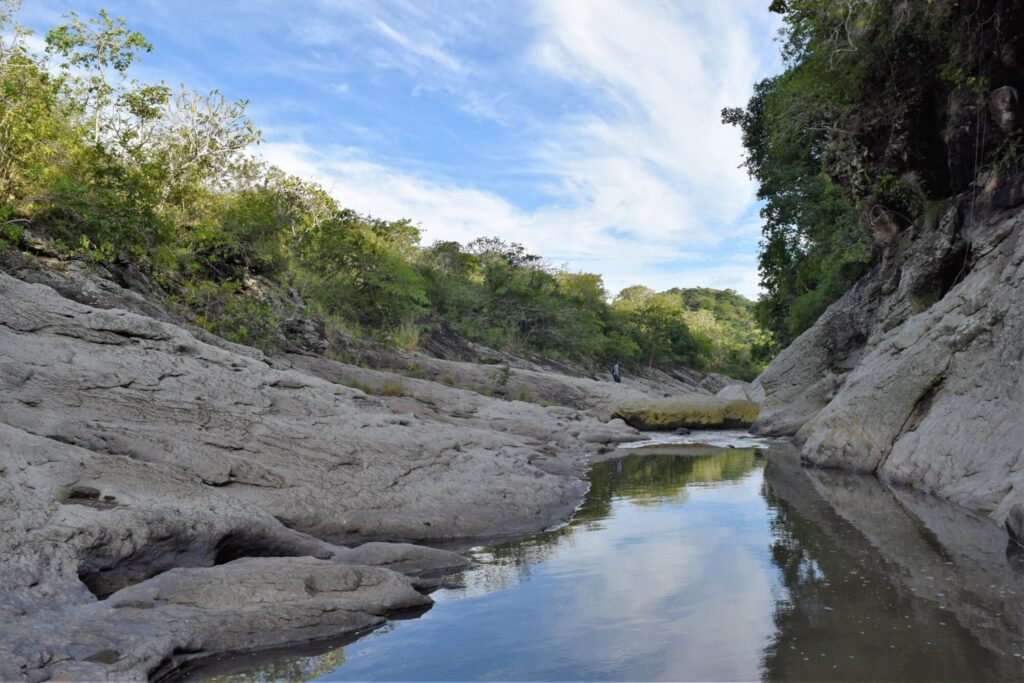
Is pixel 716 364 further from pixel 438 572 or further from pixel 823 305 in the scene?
pixel 438 572

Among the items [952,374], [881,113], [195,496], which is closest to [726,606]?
[195,496]

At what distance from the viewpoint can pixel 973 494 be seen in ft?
24.1

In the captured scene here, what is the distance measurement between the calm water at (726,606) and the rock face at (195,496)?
1.57ft

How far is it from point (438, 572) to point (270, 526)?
50.9 inches

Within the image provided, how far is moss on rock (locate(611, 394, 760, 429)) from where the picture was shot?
20.2 meters

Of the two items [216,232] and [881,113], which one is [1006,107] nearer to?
[881,113]

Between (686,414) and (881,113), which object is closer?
(881,113)

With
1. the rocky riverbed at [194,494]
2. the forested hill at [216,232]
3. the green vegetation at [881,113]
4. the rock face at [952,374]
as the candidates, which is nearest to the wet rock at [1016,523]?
the rock face at [952,374]

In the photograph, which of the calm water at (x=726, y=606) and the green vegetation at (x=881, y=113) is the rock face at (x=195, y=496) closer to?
the calm water at (x=726, y=606)

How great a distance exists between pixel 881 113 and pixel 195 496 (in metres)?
14.2

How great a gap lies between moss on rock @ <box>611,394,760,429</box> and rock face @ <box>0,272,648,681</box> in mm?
8733

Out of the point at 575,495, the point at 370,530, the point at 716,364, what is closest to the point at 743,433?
the point at 575,495

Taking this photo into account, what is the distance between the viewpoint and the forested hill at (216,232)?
38.1 feet

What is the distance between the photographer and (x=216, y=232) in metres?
15.5
